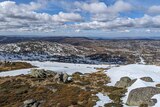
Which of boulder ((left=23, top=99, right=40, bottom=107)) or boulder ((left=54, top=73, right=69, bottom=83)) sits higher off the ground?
boulder ((left=54, top=73, right=69, bottom=83))

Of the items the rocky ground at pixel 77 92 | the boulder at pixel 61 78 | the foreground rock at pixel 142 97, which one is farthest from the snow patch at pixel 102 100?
the boulder at pixel 61 78

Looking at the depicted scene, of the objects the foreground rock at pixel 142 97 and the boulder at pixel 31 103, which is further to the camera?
the boulder at pixel 31 103

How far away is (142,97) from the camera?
47594mm

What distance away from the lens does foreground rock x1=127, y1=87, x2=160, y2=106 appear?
46.4 meters

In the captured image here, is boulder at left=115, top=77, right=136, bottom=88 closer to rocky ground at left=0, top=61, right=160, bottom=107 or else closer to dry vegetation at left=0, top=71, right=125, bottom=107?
rocky ground at left=0, top=61, right=160, bottom=107

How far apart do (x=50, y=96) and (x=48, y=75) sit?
23002 mm

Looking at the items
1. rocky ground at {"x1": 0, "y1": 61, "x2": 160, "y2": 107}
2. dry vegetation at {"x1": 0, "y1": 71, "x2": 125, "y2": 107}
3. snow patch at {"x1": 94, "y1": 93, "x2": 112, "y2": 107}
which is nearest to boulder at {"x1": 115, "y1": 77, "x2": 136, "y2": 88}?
rocky ground at {"x1": 0, "y1": 61, "x2": 160, "y2": 107}

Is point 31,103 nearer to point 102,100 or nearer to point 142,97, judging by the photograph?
point 102,100

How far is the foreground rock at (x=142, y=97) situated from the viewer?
152ft

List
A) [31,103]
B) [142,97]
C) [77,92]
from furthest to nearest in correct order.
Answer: [77,92] → [31,103] → [142,97]

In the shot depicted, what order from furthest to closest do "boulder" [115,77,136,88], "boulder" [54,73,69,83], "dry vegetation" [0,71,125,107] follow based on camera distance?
1. "boulder" [54,73,69,83]
2. "boulder" [115,77,136,88]
3. "dry vegetation" [0,71,125,107]

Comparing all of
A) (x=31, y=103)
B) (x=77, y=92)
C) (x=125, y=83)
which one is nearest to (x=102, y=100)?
(x=77, y=92)

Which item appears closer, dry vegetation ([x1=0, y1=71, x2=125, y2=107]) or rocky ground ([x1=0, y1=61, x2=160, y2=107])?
rocky ground ([x1=0, y1=61, x2=160, y2=107])

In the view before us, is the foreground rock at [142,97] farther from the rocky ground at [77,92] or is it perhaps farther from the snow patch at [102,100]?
the snow patch at [102,100]
